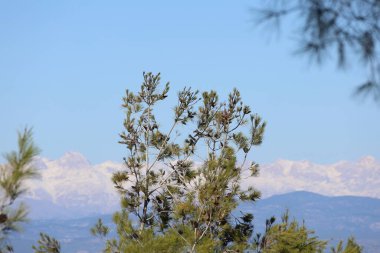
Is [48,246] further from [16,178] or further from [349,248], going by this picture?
[16,178]

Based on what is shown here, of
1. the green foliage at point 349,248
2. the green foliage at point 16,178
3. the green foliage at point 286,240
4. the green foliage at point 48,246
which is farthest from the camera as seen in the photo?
the green foliage at point 349,248

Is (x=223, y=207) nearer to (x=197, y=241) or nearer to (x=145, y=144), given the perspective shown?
(x=197, y=241)

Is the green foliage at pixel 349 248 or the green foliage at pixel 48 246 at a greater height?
the green foliage at pixel 349 248

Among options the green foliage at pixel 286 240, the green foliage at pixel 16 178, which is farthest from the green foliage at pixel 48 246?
the green foliage at pixel 16 178

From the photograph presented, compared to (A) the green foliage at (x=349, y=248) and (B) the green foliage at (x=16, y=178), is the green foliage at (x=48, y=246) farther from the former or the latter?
(B) the green foliage at (x=16, y=178)

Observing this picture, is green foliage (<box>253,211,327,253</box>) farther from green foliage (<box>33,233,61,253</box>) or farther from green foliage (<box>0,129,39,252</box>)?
green foliage (<box>0,129,39,252</box>)

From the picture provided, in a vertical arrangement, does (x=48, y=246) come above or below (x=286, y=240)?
below

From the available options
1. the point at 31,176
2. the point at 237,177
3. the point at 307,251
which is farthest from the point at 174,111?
the point at 31,176

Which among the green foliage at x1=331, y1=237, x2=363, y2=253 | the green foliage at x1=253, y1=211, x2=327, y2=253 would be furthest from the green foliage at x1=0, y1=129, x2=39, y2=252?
the green foliage at x1=331, y1=237, x2=363, y2=253

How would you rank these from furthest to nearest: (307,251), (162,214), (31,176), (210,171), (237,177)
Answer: (162,214), (307,251), (237,177), (210,171), (31,176)

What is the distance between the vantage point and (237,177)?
17.8 metres

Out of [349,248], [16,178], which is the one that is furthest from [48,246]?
[16,178]

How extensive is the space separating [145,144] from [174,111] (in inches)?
65.3

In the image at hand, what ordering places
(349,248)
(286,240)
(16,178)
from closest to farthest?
(16,178) → (286,240) → (349,248)
